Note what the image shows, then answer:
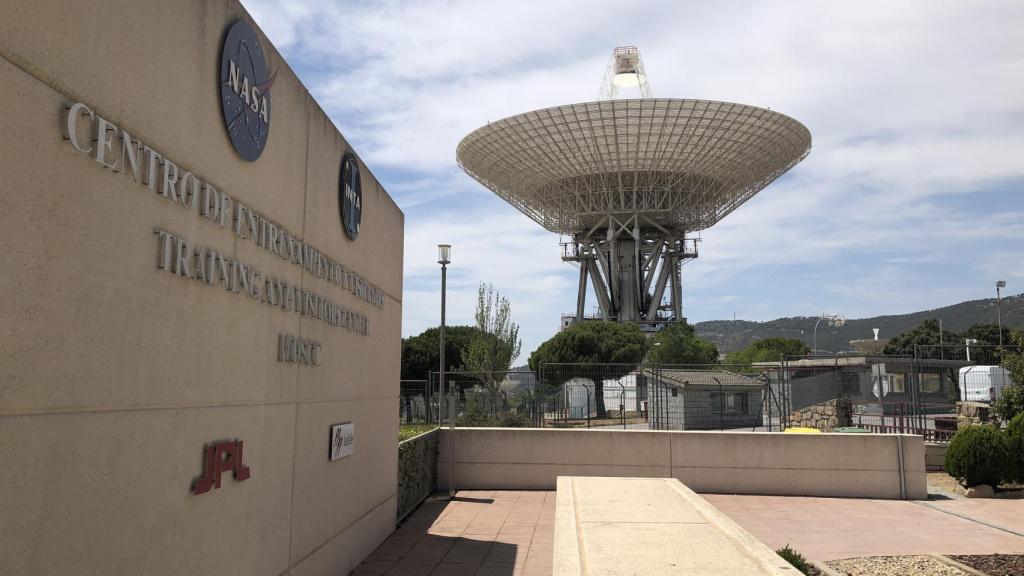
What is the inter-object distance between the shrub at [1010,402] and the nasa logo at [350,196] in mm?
17471

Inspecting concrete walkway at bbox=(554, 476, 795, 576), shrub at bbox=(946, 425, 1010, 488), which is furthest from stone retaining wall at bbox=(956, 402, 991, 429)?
concrete walkway at bbox=(554, 476, 795, 576)

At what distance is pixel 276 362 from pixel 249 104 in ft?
6.92

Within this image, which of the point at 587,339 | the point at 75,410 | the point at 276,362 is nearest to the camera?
the point at 75,410

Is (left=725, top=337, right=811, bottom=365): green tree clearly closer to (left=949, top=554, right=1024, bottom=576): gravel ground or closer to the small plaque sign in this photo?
(left=949, top=554, right=1024, bottom=576): gravel ground

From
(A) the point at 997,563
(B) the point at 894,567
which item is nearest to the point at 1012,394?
(A) the point at 997,563

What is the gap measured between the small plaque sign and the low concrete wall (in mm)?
7513

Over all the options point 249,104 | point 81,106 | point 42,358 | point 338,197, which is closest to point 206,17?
point 249,104

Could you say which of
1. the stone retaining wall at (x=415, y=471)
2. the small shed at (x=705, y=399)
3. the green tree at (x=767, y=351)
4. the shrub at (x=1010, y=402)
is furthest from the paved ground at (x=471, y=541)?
the green tree at (x=767, y=351)

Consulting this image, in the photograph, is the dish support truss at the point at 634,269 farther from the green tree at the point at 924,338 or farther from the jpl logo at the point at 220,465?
the jpl logo at the point at 220,465

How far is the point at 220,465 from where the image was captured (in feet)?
17.7

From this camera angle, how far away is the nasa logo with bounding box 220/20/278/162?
5.51 meters

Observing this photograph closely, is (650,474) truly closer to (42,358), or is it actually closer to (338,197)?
(338,197)

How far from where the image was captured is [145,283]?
438 centimetres

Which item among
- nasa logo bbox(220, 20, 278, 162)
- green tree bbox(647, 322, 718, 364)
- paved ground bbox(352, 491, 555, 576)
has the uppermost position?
green tree bbox(647, 322, 718, 364)
